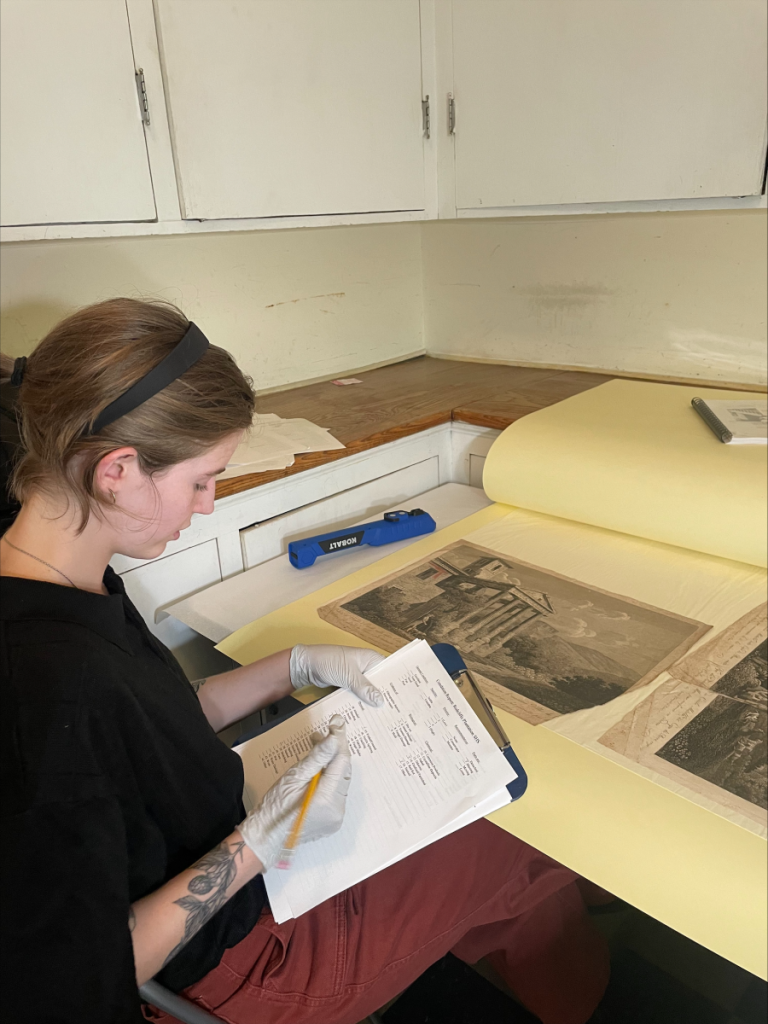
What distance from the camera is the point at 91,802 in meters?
0.60

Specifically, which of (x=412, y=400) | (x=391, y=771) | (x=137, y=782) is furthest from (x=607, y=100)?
(x=137, y=782)

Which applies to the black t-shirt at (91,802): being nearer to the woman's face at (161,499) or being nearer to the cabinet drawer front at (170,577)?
the woman's face at (161,499)

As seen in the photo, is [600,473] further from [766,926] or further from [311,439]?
[766,926]

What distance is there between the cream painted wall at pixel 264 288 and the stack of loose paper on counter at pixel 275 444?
33 centimetres

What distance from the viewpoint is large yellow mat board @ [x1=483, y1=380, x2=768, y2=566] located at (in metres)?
1.13

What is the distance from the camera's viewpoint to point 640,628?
39.0 inches

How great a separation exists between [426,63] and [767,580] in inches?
52.9

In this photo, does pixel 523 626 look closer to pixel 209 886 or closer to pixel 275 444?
pixel 209 886

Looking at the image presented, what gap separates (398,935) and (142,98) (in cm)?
131

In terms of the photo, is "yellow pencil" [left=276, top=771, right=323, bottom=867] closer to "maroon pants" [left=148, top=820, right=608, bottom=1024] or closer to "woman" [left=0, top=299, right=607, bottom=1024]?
"woman" [left=0, top=299, right=607, bottom=1024]

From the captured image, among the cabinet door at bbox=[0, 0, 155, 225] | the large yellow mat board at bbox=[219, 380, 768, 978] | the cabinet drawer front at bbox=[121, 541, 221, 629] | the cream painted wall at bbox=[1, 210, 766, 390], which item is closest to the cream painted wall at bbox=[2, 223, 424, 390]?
the cream painted wall at bbox=[1, 210, 766, 390]

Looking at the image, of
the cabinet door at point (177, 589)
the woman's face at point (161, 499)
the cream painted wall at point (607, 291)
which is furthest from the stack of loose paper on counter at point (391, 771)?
the cream painted wall at point (607, 291)

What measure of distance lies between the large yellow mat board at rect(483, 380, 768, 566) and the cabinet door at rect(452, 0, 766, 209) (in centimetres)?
44

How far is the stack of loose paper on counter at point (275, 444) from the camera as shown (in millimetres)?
1334
